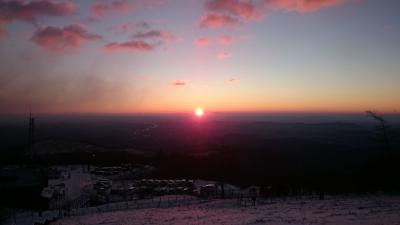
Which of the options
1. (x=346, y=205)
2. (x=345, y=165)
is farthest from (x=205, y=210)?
(x=345, y=165)

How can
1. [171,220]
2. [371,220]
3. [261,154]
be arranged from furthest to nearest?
[261,154] → [171,220] → [371,220]

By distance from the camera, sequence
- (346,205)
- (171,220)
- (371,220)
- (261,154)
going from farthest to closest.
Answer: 1. (261,154)
2. (346,205)
3. (171,220)
4. (371,220)

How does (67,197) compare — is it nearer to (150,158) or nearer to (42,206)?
(42,206)

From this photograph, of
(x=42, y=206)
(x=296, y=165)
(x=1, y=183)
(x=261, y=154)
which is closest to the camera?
(x=42, y=206)

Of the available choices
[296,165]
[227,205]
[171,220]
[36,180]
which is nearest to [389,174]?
[227,205]

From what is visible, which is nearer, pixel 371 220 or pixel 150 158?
pixel 371 220

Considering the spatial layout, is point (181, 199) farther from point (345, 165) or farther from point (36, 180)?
point (345, 165)
